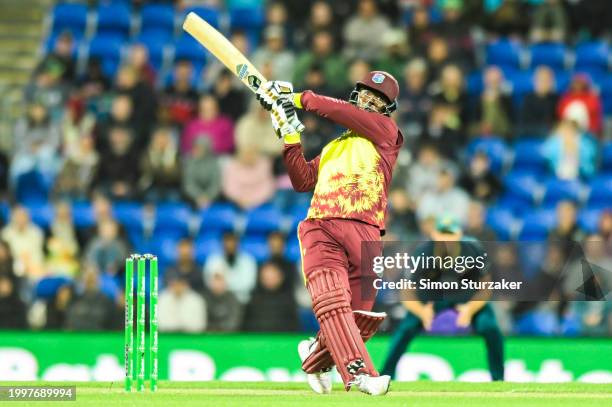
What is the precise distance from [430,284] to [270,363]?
11.7 ft

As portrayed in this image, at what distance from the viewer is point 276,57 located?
16.0 m

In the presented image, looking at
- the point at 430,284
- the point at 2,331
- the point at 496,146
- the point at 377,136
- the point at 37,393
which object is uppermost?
the point at 496,146

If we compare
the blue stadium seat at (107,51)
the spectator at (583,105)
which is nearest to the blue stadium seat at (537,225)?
the spectator at (583,105)

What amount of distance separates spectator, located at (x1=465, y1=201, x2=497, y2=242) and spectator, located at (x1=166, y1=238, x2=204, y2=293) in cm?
260

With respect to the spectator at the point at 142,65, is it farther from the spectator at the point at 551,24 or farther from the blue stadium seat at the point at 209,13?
the spectator at the point at 551,24

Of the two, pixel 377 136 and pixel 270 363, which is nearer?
pixel 377 136

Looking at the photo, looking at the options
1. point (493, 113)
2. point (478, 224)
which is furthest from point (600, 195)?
point (478, 224)

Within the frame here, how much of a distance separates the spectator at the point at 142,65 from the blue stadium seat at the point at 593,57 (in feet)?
15.7

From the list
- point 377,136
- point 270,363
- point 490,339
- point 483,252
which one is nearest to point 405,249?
point 483,252

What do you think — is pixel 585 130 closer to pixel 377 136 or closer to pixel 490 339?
pixel 490 339

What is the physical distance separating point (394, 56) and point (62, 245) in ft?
13.4

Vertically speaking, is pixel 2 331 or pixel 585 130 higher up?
pixel 585 130

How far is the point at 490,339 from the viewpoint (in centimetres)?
1148

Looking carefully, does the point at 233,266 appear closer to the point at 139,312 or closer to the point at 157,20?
the point at 157,20
